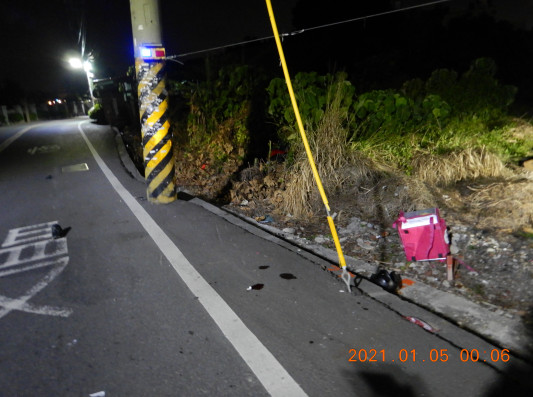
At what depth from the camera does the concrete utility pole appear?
6.29m

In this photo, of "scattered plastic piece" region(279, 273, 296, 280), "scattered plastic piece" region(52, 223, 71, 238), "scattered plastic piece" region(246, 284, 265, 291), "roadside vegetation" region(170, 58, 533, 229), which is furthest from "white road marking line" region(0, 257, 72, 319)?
"roadside vegetation" region(170, 58, 533, 229)

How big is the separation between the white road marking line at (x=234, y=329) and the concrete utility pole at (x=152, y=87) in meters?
1.58

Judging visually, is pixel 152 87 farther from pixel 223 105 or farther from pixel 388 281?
pixel 388 281

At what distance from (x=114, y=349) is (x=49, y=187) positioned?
6.41 meters

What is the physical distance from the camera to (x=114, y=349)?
2896 mm

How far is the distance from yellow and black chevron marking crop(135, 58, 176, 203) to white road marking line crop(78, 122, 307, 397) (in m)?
1.40

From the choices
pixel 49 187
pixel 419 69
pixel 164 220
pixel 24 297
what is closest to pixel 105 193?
pixel 49 187

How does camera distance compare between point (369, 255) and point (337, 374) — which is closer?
point (337, 374)

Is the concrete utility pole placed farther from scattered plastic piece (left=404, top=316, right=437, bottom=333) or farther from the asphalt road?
scattered plastic piece (left=404, top=316, right=437, bottom=333)

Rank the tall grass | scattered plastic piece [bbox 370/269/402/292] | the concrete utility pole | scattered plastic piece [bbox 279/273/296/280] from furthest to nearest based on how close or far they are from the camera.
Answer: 1. the concrete utility pole
2. the tall grass
3. scattered plastic piece [bbox 279/273/296/280]
4. scattered plastic piece [bbox 370/269/402/292]

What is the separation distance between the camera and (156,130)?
6.42 meters

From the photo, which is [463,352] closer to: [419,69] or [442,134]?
[442,134]

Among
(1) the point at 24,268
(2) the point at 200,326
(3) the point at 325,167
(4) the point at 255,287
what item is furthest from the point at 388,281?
(1) the point at 24,268
